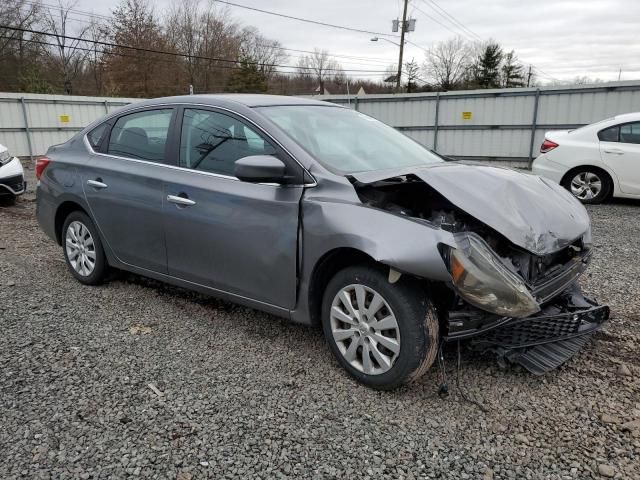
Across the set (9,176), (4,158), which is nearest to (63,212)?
(9,176)

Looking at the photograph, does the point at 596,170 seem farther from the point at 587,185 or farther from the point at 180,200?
the point at 180,200

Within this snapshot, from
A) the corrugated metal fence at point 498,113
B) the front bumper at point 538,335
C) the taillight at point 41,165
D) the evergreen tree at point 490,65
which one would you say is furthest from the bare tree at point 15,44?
the evergreen tree at point 490,65

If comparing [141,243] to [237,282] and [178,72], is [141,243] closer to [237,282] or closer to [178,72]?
[237,282]

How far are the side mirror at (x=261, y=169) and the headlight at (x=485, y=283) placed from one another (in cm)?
109

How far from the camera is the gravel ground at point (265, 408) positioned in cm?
→ 229

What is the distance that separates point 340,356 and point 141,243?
1886 mm

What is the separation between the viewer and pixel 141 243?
12.9 feet

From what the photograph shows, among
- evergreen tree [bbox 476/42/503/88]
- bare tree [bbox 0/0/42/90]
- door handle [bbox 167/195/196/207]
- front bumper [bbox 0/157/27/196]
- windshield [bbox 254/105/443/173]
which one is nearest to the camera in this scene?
windshield [bbox 254/105/443/173]

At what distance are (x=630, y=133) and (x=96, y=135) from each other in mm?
7765

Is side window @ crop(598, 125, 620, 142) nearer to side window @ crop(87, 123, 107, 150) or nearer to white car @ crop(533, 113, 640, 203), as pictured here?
white car @ crop(533, 113, 640, 203)

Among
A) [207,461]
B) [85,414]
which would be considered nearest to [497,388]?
[207,461]

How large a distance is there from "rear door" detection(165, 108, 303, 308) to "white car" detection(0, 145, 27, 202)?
5.98m

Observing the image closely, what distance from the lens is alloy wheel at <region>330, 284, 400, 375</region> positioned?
2729 mm

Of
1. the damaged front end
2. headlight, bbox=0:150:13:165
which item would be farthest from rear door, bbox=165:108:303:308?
headlight, bbox=0:150:13:165
